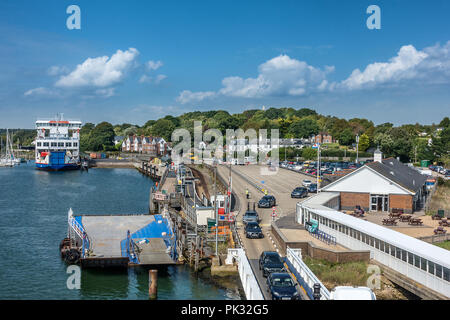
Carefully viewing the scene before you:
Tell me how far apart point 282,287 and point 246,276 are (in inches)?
117

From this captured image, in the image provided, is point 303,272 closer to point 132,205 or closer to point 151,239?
point 151,239

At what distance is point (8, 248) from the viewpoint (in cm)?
3259

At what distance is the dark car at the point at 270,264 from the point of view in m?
21.1

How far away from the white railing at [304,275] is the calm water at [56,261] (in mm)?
3429

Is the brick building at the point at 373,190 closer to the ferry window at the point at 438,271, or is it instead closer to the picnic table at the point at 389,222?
the picnic table at the point at 389,222

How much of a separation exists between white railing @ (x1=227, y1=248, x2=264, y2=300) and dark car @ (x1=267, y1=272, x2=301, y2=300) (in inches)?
23.6

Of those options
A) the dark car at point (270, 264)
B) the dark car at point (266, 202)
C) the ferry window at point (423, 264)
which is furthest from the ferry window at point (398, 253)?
the dark car at point (266, 202)

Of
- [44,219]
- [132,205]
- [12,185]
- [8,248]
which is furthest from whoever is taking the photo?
[12,185]

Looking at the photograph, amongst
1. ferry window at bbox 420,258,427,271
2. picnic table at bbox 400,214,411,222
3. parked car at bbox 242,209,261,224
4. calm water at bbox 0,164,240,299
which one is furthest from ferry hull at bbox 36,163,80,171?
ferry window at bbox 420,258,427,271

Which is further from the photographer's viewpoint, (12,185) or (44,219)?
(12,185)

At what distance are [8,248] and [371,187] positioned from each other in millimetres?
30354

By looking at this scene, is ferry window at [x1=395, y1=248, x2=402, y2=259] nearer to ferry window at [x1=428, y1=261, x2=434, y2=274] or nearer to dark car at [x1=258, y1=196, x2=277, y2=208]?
ferry window at [x1=428, y1=261, x2=434, y2=274]

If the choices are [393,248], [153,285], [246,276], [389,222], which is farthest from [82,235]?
[389,222]
